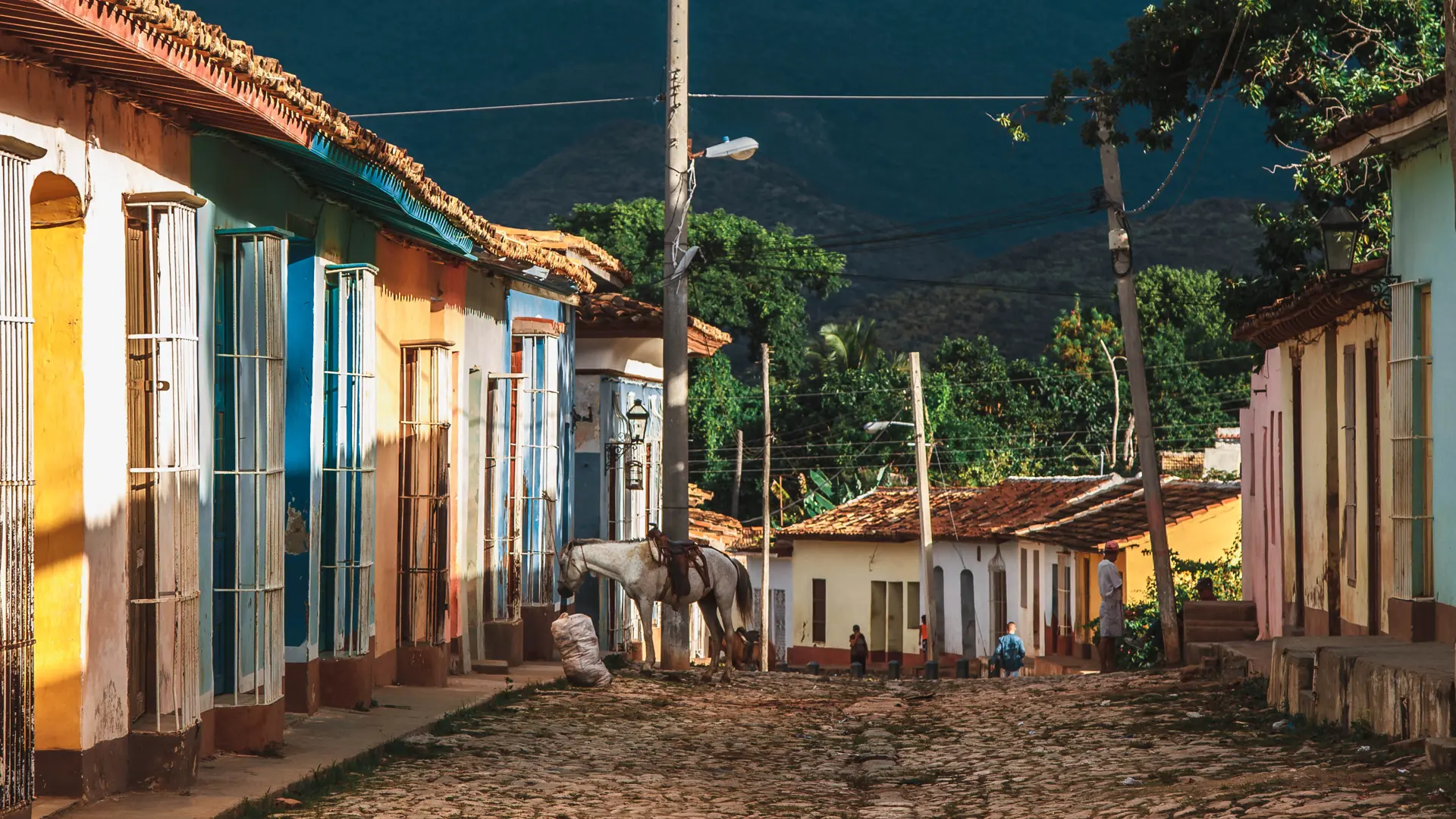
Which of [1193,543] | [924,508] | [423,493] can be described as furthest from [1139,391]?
[924,508]

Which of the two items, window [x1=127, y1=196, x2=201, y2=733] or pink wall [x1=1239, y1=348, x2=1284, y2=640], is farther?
pink wall [x1=1239, y1=348, x2=1284, y2=640]

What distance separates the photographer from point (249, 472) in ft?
33.4

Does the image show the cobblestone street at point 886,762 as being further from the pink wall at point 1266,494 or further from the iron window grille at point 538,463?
the pink wall at point 1266,494

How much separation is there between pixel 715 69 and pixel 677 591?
445 feet

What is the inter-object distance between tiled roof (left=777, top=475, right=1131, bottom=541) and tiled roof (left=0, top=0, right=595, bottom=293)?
27524 mm

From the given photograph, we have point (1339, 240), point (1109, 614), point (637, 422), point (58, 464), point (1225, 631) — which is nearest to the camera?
point (58, 464)

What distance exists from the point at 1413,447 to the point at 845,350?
47317 mm

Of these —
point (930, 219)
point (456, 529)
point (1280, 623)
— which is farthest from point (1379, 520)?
point (930, 219)

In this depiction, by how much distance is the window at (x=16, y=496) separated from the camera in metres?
7.03

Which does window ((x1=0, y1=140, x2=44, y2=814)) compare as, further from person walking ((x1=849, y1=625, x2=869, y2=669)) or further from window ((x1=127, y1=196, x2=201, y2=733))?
person walking ((x1=849, y1=625, x2=869, y2=669))

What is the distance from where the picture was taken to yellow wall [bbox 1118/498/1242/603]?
31766 millimetres

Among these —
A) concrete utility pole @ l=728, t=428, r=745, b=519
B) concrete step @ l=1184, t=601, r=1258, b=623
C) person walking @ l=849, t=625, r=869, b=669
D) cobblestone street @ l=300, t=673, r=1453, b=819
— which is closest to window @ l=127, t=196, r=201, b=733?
cobblestone street @ l=300, t=673, r=1453, b=819

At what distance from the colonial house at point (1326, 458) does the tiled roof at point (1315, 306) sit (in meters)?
0.02

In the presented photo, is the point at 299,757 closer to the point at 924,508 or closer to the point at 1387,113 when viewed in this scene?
the point at 1387,113
